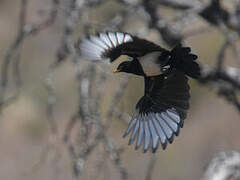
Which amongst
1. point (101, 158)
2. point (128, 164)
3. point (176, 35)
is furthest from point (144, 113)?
point (128, 164)

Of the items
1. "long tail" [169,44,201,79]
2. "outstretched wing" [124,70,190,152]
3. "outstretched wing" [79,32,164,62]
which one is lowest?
"outstretched wing" [124,70,190,152]

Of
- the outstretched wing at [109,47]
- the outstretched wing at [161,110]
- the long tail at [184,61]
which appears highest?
the long tail at [184,61]

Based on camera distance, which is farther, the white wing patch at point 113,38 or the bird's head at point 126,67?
the bird's head at point 126,67

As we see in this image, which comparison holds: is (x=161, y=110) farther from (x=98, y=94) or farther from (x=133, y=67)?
(x=98, y=94)

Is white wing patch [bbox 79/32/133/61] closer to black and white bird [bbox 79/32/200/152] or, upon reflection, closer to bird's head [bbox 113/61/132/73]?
black and white bird [bbox 79/32/200/152]

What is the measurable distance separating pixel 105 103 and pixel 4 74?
11.0 feet

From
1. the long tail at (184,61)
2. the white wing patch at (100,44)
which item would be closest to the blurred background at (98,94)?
the white wing patch at (100,44)

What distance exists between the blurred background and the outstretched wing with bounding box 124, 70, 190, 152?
0.23 ft

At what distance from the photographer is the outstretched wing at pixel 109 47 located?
2019 mm

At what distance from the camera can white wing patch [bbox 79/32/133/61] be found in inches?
80.4

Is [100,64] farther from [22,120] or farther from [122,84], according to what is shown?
[22,120]

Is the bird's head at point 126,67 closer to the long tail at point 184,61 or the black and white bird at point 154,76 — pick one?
the black and white bird at point 154,76

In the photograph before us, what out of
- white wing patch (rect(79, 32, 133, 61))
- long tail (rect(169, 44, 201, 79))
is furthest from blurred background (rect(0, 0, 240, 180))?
long tail (rect(169, 44, 201, 79))

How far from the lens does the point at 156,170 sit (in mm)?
5594
